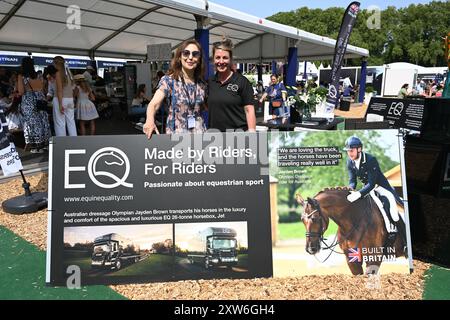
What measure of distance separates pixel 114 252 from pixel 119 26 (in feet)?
32.8

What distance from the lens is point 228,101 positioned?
2.72 metres

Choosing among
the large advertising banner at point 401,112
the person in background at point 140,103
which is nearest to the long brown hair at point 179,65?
the large advertising banner at point 401,112

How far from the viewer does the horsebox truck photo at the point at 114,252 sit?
247cm

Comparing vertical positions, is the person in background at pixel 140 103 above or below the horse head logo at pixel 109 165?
above

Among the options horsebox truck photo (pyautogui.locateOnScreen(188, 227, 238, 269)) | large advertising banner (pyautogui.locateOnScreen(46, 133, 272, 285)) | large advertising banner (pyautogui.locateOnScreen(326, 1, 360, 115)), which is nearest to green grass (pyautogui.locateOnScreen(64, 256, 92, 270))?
large advertising banner (pyautogui.locateOnScreen(46, 133, 272, 285))

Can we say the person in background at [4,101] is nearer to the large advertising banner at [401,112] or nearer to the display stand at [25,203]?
the display stand at [25,203]

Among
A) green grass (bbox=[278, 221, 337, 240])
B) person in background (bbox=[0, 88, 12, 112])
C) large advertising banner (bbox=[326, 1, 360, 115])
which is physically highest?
large advertising banner (bbox=[326, 1, 360, 115])

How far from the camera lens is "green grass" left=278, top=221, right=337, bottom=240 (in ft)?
8.33

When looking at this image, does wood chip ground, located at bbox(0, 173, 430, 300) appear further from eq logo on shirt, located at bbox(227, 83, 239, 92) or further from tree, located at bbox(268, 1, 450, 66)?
tree, located at bbox(268, 1, 450, 66)

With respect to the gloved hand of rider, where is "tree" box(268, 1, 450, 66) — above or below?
above

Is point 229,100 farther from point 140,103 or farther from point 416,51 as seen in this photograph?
point 416,51

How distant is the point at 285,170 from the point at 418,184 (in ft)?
4.41

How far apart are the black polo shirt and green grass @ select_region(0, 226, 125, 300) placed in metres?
1.52
